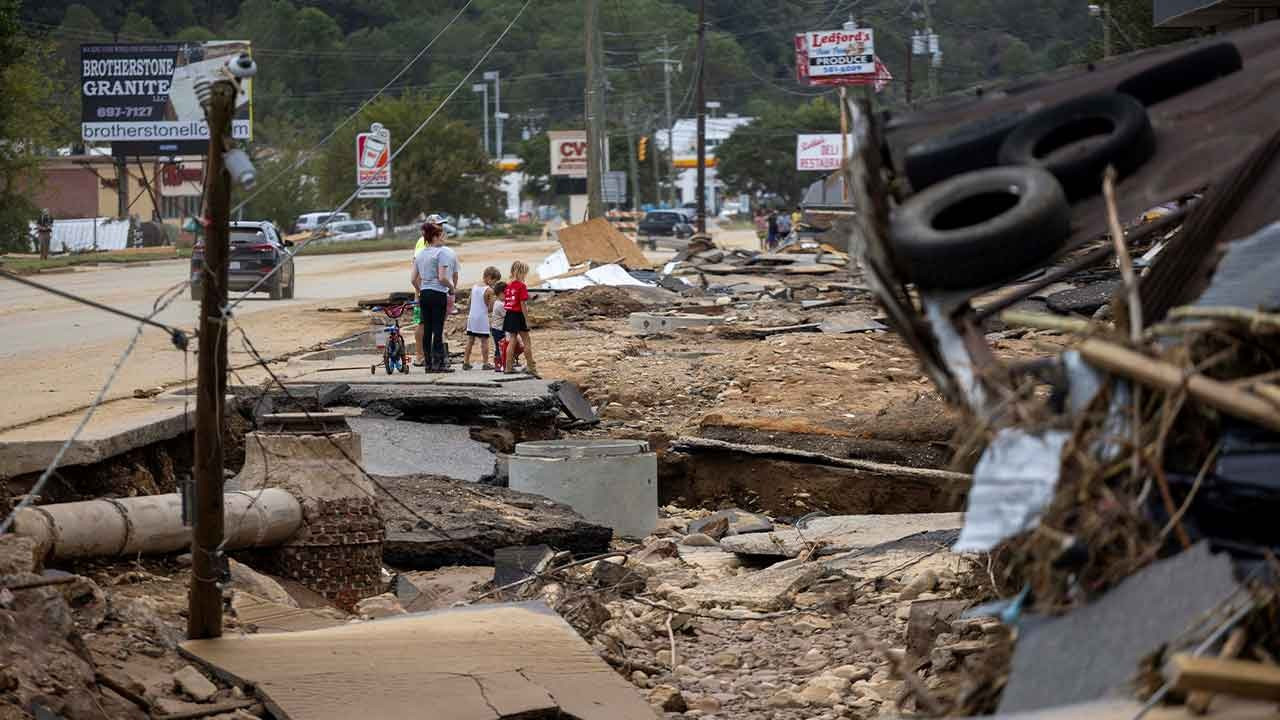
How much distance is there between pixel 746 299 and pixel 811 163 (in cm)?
5235

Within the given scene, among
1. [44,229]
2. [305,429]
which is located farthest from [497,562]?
[44,229]

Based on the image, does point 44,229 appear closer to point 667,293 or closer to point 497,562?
point 667,293

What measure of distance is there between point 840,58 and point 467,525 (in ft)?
176

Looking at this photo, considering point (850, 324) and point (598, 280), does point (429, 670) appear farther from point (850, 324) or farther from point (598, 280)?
point (598, 280)

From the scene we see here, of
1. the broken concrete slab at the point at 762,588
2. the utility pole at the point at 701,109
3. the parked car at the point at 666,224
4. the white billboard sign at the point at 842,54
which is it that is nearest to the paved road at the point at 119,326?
the broken concrete slab at the point at 762,588

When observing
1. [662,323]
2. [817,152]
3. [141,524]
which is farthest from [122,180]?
[141,524]

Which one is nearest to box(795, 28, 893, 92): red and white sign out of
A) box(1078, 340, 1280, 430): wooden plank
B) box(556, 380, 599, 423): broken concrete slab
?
box(556, 380, 599, 423): broken concrete slab

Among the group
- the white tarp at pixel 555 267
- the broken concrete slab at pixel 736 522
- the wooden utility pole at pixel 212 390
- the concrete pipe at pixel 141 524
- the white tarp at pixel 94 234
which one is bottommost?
the white tarp at pixel 94 234

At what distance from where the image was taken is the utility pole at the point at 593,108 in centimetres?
3672

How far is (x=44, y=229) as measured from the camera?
169 feet

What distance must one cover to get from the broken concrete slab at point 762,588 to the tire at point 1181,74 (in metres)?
6.51

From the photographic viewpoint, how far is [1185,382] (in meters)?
3.84

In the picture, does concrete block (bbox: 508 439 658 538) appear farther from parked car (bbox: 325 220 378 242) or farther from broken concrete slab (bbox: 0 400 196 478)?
parked car (bbox: 325 220 378 242)

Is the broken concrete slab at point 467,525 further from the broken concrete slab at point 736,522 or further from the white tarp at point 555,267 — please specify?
the white tarp at point 555,267
